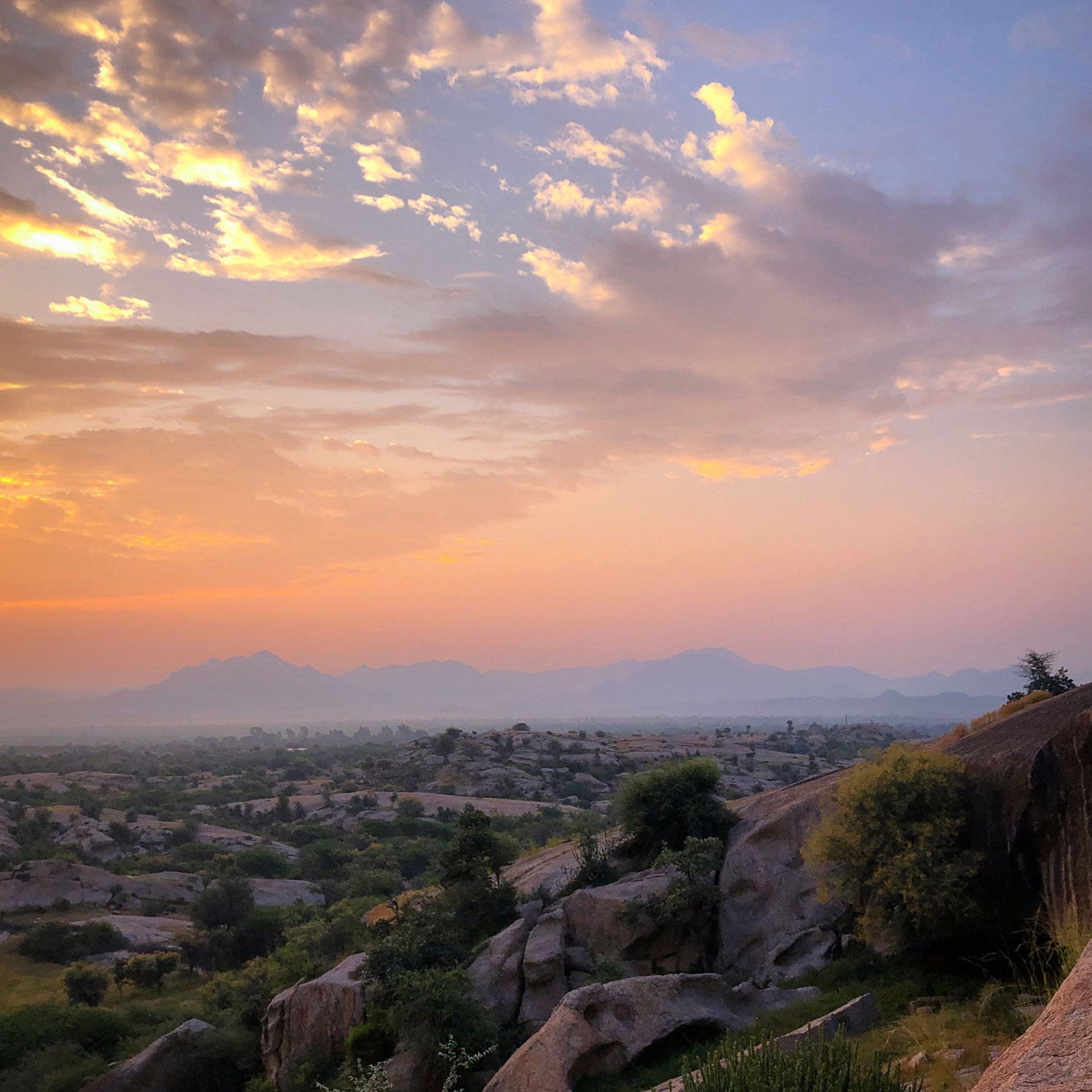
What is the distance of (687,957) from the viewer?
77.5 ft

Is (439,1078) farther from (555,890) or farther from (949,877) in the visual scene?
(949,877)

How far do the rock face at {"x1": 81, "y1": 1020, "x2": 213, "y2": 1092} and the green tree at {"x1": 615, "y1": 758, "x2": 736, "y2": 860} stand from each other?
1542cm

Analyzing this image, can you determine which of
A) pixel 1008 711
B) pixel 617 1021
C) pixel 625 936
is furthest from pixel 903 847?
pixel 625 936

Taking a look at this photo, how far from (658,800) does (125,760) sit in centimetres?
16713

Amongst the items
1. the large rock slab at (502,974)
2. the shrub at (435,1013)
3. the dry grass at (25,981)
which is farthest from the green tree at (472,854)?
the dry grass at (25,981)

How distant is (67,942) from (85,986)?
10.7 metres

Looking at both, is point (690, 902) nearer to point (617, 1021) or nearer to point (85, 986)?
point (617, 1021)

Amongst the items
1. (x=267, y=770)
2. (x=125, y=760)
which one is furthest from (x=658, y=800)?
(x=125, y=760)

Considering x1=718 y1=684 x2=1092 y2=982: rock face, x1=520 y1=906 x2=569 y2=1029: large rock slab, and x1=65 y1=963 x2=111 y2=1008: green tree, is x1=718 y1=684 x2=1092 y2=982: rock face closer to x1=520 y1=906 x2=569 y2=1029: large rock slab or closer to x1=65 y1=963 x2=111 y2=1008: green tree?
x1=520 y1=906 x2=569 y2=1029: large rock slab

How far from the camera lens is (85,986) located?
37406 millimetres

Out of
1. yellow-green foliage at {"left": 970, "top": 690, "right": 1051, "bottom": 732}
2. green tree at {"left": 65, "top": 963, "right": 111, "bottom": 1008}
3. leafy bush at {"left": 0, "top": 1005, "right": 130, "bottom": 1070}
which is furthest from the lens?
green tree at {"left": 65, "top": 963, "right": 111, "bottom": 1008}

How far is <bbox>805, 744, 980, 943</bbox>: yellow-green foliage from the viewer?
17.7 metres

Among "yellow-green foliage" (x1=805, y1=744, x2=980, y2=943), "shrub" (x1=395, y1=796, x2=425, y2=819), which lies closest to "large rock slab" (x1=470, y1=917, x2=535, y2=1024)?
"yellow-green foliage" (x1=805, y1=744, x2=980, y2=943)

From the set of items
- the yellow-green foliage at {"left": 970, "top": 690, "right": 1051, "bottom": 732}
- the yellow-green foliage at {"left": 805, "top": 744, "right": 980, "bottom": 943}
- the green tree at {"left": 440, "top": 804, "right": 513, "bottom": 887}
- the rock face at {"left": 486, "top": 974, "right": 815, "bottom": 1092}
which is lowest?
the rock face at {"left": 486, "top": 974, "right": 815, "bottom": 1092}
